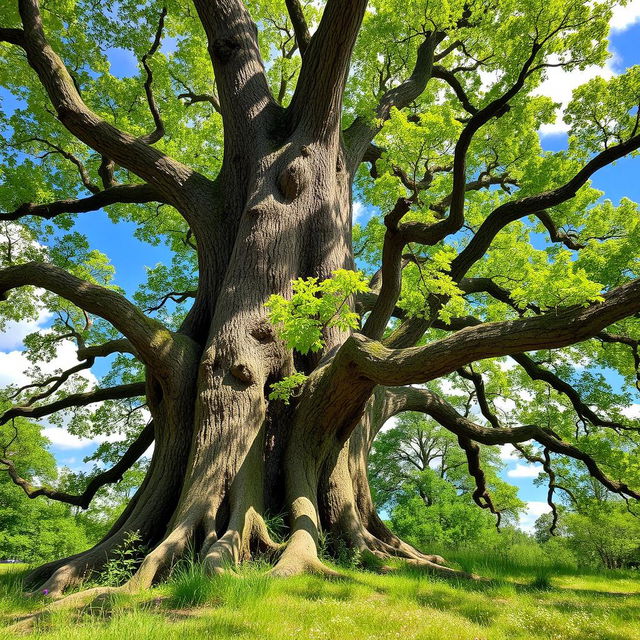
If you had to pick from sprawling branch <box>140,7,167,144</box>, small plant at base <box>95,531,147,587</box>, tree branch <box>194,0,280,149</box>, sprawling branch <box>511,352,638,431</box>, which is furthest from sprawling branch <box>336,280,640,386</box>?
sprawling branch <box>140,7,167,144</box>

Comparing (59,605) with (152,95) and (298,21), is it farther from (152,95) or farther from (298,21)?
(298,21)

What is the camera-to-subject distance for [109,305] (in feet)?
17.9

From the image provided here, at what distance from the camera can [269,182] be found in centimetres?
723

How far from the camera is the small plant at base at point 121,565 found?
4.24 m

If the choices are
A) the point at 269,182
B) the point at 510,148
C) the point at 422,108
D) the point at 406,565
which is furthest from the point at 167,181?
the point at 422,108

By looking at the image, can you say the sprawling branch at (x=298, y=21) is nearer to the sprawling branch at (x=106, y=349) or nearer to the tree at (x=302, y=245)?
the tree at (x=302, y=245)

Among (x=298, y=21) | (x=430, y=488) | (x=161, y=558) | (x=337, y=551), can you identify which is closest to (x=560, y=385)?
(x=337, y=551)

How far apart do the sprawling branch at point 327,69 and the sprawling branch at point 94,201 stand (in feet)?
10.7

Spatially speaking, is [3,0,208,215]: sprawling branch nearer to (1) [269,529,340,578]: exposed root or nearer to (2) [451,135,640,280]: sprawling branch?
(2) [451,135,640,280]: sprawling branch

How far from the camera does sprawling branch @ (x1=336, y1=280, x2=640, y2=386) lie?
3.66m

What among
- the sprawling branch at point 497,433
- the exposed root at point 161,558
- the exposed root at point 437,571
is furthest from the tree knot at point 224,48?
the exposed root at point 437,571

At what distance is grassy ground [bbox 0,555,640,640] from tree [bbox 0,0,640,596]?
1.98 feet

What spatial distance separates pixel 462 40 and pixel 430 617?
13334 millimetres

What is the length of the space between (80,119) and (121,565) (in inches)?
242
